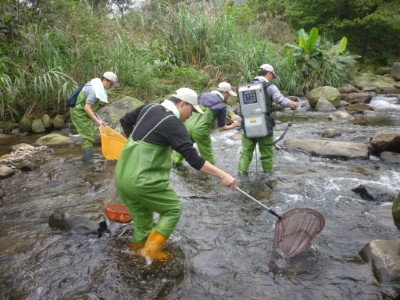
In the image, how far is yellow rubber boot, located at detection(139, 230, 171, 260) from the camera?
11.1ft

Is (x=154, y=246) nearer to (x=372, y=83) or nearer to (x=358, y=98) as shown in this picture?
(x=358, y=98)

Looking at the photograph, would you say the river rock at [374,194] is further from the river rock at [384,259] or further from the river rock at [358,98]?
the river rock at [358,98]

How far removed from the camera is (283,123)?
10109 mm

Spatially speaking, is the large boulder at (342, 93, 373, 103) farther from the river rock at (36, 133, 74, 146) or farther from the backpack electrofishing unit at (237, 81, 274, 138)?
the river rock at (36, 133, 74, 146)

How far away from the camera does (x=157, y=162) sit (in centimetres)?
321

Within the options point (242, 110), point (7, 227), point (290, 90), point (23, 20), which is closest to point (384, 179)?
point (242, 110)

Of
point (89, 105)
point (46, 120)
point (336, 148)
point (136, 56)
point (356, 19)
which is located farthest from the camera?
point (356, 19)

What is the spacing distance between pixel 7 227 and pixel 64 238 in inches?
33.0

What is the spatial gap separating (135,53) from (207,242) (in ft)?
28.5

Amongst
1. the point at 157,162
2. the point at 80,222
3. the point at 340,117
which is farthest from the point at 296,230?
the point at 340,117

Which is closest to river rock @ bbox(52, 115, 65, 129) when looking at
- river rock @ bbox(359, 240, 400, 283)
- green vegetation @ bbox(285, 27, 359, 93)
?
river rock @ bbox(359, 240, 400, 283)

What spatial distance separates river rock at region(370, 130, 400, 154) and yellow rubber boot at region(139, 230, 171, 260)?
197 inches

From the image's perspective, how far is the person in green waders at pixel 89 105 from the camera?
20.2 feet

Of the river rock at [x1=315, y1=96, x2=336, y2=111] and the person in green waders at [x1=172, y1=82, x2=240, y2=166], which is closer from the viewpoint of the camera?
the person in green waders at [x1=172, y1=82, x2=240, y2=166]
